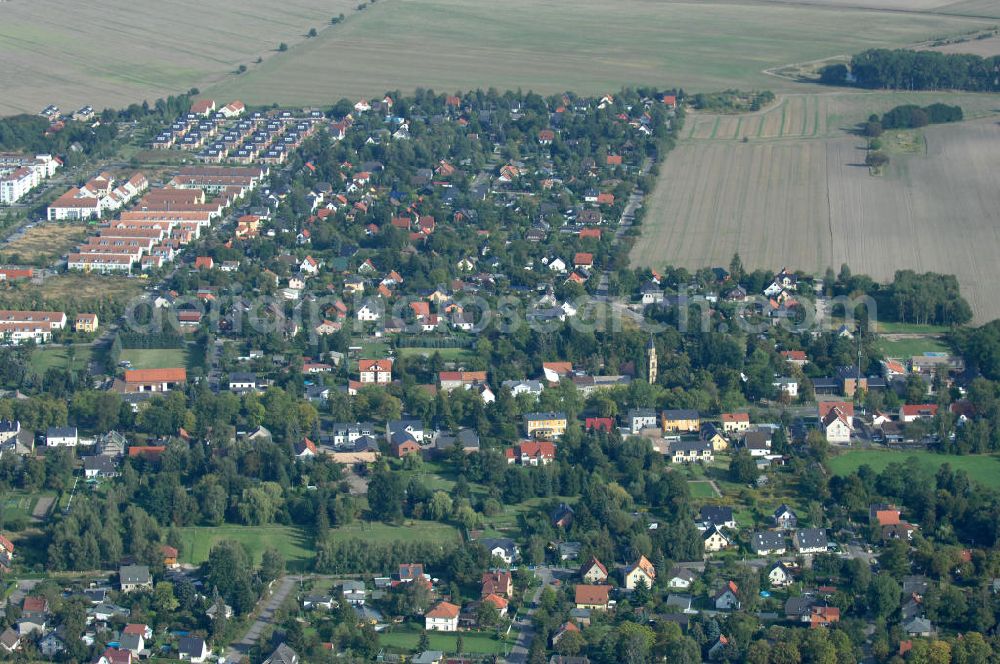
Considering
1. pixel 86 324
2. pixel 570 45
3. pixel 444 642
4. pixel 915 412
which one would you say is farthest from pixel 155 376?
pixel 570 45

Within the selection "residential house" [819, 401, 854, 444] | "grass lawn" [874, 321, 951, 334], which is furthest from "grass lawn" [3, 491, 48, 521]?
"grass lawn" [874, 321, 951, 334]

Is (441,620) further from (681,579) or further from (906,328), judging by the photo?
(906,328)

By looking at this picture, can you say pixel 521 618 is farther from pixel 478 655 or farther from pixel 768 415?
pixel 768 415

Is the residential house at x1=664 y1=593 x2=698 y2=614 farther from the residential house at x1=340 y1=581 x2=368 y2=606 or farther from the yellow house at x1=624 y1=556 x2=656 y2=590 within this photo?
the residential house at x1=340 y1=581 x2=368 y2=606

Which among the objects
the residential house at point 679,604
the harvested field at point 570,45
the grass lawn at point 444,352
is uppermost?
the harvested field at point 570,45

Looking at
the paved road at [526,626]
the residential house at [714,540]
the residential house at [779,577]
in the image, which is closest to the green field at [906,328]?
the residential house at [714,540]

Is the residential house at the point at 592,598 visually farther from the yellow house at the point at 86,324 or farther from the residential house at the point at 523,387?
the yellow house at the point at 86,324
